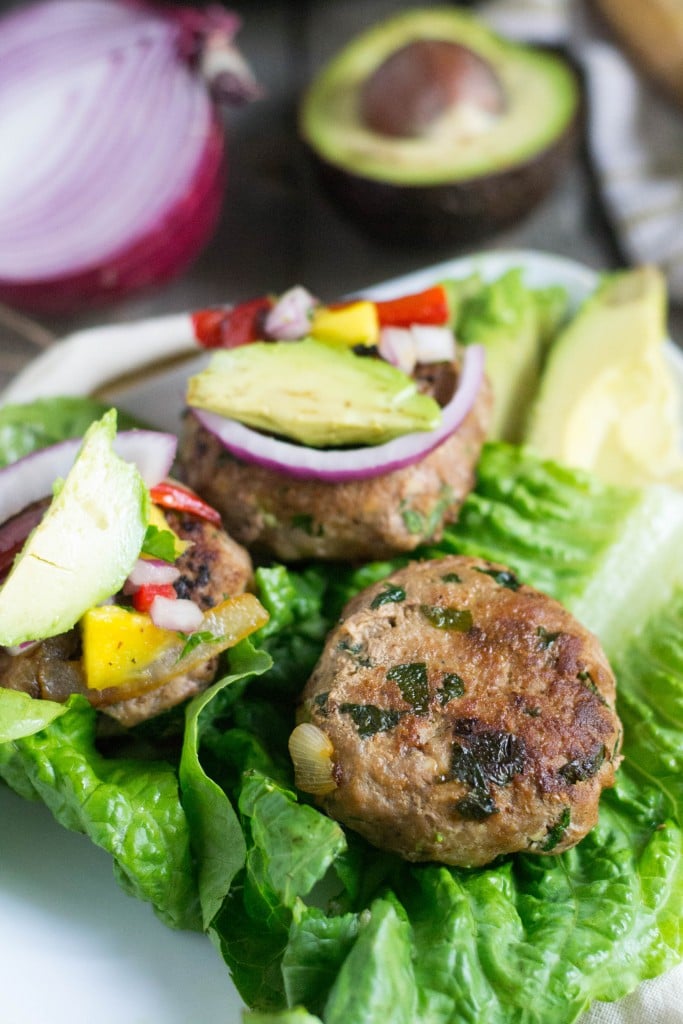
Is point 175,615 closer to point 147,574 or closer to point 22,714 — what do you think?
point 147,574

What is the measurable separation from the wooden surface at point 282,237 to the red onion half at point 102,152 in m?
0.14

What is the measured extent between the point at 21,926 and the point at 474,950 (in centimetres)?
106

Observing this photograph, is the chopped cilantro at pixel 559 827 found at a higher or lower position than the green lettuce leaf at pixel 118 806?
higher

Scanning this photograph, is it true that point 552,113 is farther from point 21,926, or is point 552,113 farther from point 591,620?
point 21,926

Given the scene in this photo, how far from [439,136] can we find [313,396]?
2382 mm

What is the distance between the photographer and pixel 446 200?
4527 millimetres

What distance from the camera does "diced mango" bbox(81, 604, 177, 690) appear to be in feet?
7.61

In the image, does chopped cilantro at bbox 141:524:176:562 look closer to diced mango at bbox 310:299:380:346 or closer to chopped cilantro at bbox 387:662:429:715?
chopped cilantro at bbox 387:662:429:715

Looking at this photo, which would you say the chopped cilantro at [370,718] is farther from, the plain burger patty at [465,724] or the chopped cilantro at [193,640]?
the chopped cilantro at [193,640]

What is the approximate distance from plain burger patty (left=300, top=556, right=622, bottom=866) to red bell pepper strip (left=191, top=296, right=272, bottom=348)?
0.95 meters

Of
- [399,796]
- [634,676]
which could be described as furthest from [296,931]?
[634,676]

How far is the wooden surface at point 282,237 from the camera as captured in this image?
5.02 m

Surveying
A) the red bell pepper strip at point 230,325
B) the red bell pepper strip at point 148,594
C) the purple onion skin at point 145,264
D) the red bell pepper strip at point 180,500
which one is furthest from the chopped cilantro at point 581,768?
the purple onion skin at point 145,264

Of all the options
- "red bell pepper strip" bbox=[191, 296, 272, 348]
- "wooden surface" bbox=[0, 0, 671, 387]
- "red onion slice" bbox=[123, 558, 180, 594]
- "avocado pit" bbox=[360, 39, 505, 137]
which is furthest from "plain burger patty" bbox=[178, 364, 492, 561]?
"wooden surface" bbox=[0, 0, 671, 387]
